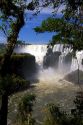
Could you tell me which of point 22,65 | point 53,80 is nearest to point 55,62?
point 22,65

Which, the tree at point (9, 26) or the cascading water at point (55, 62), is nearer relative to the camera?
the tree at point (9, 26)

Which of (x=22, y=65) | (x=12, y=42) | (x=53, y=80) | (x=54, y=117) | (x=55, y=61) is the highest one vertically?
(x=55, y=61)

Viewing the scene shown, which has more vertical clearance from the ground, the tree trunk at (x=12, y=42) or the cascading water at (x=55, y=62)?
the cascading water at (x=55, y=62)

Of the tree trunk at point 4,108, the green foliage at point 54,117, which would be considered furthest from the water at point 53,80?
the tree trunk at point 4,108

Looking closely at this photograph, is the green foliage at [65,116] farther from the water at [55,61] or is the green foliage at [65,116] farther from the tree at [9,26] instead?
the water at [55,61]

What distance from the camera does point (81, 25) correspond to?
1338 centimetres

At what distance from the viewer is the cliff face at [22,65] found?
40.3 meters

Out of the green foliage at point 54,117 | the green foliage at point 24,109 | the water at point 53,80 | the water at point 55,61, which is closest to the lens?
the green foliage at point 54,117

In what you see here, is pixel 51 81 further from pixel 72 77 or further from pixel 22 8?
pixel 22 8

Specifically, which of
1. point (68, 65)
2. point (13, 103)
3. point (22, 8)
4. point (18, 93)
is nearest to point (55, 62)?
point (68, 65)

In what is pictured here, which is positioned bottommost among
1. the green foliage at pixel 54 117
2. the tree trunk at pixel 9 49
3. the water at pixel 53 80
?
the green foliage at pixel 54 117

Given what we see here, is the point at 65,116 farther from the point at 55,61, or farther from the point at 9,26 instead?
the point at 55,61

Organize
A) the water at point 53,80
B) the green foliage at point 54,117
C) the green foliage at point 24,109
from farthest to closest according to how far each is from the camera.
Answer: the water at point 53,80 < the green foliage at point 24,109 < the green foliage at point 54,117

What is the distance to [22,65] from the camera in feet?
142
